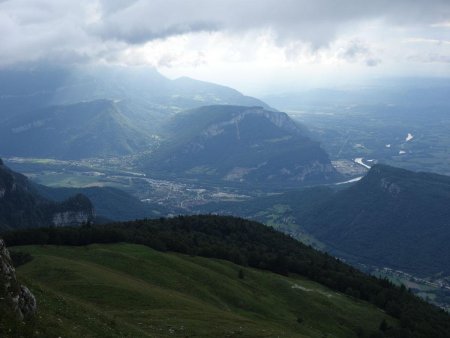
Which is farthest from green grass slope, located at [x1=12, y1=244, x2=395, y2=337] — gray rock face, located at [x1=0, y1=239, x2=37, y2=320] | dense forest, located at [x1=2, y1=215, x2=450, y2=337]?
dense forest, located at [x1=2, y1=215, x2=450, y2=337]

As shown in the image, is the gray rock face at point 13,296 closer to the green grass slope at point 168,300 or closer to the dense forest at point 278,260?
the green grass slope at point 168,300

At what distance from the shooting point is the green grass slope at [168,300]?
50.6m

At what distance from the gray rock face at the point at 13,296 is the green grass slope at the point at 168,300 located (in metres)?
1.38

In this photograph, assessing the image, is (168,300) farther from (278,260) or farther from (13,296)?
(278,260)

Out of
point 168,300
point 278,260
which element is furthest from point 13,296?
point 278,260

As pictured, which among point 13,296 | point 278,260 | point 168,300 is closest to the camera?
point 13,296

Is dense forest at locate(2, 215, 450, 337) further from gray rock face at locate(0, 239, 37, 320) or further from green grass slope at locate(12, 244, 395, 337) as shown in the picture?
gray rock face at locate(0, 239, 37, 320)

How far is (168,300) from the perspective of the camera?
7488 cm

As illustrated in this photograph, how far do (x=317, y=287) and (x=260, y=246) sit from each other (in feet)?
164

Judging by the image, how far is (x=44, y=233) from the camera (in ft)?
406

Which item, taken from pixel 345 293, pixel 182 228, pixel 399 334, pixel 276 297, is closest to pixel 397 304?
pixel 345 293

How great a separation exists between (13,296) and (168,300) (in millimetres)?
41396

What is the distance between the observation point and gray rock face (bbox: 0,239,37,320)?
34406 mm

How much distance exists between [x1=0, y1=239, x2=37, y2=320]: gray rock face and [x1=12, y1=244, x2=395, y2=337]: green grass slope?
138 centimetres
